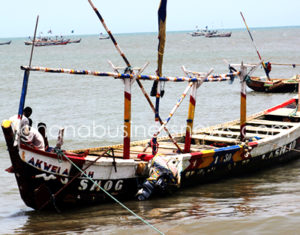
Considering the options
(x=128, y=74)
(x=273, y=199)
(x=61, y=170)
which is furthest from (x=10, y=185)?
(x=273, y=199)

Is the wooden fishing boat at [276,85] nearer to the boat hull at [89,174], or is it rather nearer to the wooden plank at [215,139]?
the wooden plank at [215,139]

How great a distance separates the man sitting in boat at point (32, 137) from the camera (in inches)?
336

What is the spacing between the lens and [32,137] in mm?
8844

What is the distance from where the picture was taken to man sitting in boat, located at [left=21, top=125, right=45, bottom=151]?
8531 mm

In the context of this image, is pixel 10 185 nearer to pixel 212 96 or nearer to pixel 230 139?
pixel 230 139

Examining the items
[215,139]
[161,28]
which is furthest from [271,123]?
[161,28]

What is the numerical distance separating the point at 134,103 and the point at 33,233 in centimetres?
1885

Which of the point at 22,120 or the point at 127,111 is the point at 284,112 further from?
the point at 22,120

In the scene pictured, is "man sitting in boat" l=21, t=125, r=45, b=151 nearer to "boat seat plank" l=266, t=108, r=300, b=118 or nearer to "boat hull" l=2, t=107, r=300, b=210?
"boat hull" l=2, t=107, r=300, b=210

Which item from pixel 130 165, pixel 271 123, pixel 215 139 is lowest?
pixel 130 165

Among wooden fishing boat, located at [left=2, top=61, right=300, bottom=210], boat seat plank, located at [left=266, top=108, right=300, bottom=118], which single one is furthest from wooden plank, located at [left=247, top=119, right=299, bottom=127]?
wooden fishing boat, located at [left=2, top=61, right=300, bottom=210]

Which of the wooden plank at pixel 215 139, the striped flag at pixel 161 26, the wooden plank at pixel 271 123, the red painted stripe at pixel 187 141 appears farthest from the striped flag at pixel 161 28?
the wooden plank at pixel 271 123

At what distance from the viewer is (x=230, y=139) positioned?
1269 cm

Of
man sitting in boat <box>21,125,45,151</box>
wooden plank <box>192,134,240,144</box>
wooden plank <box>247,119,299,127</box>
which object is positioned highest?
wooden plank <box>247,119,299,127</box>
